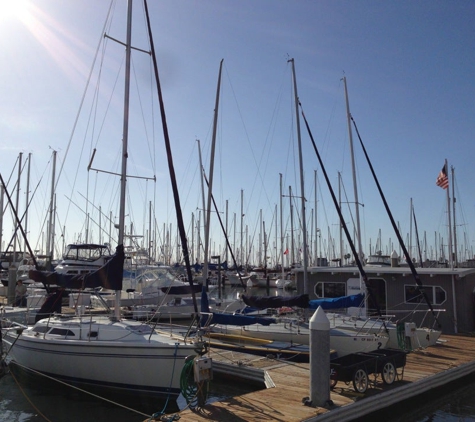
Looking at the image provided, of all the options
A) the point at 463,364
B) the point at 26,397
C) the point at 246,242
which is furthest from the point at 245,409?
the point at 246,242

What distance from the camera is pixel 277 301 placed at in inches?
775

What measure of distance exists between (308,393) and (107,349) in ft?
18.5

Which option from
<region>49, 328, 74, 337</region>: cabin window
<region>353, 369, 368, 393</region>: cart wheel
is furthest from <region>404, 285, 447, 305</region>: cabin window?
<region>49, 328, 74, 337</region>: cabin window

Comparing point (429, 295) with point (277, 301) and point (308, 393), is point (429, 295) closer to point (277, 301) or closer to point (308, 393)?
point (277, 301)

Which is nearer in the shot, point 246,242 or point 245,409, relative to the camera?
point 245,409

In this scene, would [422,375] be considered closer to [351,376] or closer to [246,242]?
[351,376]

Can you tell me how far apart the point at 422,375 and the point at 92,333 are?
9.89m

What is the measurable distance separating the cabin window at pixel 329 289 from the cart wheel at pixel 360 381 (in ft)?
42.6

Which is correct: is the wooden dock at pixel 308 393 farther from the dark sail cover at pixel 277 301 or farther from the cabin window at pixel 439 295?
the cabin window at pixel 439 295

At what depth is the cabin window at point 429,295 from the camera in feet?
70.8

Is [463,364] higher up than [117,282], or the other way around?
[117,282]

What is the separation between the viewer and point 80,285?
1507cm

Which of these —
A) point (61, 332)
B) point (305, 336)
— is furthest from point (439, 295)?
point (61, 332)

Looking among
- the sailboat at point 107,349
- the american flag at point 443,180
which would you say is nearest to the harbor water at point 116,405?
the sailboat at point 107,349
